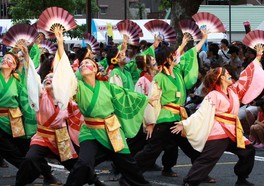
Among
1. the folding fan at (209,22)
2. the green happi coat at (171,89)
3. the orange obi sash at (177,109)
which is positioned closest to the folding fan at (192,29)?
the folding fan at (209,22)

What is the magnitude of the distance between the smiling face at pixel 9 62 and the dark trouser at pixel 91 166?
7.27ft

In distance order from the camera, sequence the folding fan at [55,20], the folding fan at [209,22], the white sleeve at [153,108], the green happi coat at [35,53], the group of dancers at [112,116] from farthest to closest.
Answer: the green happi coat at [35,53], the folding fan at [209,22], the white sleeve at [153,108], the folding fan at [55,20], the group of dancers at [112,116]

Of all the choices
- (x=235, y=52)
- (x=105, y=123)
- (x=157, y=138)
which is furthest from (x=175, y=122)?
(x=235, y=52)

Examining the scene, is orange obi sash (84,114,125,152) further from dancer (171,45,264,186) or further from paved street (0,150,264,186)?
paved street (0,150,264,186)

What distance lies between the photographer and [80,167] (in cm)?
746

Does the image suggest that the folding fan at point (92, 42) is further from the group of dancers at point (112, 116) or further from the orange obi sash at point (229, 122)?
the orange obi sash at point (229, 122)

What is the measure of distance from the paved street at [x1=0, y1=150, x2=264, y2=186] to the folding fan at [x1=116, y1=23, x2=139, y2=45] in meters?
1.82

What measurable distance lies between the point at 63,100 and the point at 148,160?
6.11 ft

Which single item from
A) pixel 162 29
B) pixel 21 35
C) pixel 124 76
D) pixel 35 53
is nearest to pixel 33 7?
pixel 35 53

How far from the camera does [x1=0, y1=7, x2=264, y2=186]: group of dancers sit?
774 cm

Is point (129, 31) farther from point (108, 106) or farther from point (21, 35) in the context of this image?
point (108, 106)

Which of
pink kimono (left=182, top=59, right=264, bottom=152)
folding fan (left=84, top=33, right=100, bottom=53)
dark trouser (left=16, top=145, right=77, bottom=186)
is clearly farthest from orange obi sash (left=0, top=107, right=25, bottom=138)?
folding fan (left=84, top=33, right=100, bottom=53)

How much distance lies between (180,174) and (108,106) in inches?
96.2

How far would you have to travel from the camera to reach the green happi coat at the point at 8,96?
9.69 meters
